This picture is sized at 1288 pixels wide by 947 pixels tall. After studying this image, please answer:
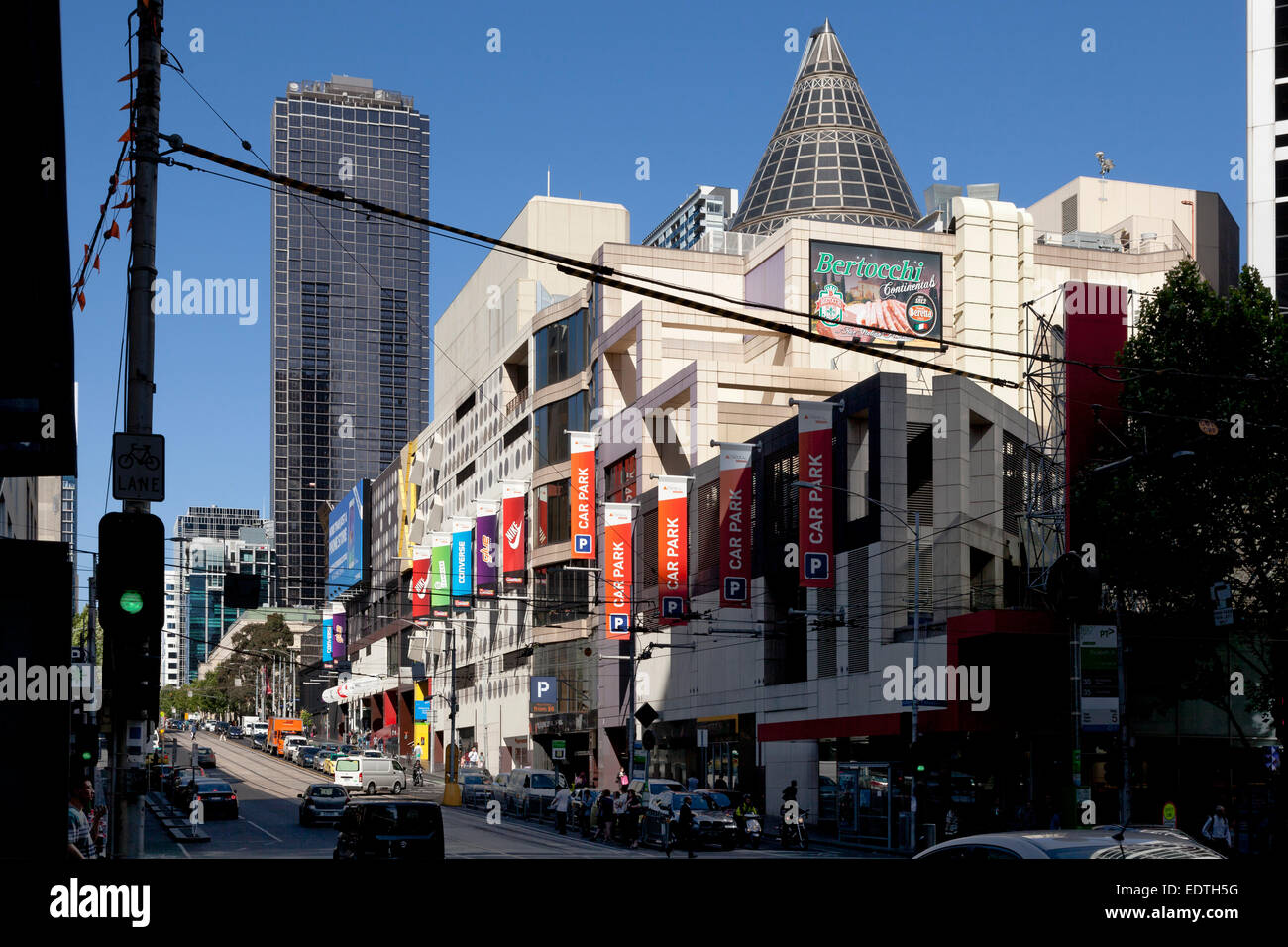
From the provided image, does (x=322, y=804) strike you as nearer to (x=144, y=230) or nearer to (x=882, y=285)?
(x=144, y=230)

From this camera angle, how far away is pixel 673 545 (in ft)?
210

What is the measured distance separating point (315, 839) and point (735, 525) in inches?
850

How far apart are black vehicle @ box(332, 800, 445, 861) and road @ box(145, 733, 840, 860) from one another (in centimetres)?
214

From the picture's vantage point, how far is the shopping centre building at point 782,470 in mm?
51062

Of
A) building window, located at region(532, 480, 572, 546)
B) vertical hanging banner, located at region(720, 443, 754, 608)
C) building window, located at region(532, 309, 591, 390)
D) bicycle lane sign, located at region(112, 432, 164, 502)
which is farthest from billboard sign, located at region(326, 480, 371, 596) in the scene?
bicycle lane sign, located at region(112, 432, 164, 502)

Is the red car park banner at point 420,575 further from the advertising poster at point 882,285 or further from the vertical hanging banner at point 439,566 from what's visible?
the advertising poster at point 882,285

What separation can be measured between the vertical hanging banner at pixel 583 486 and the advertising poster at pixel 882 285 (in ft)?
46.0

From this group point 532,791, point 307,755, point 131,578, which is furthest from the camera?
point 307,755

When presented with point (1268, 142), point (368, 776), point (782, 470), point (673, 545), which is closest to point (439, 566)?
point (368, 776)

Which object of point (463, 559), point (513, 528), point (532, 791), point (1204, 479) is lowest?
point (532, 791)

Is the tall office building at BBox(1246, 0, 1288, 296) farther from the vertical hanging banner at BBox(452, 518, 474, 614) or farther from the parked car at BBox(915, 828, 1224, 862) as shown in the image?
the parked car at BBox(915, 828, 1224, 862)

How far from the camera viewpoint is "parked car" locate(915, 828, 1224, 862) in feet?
30.1
